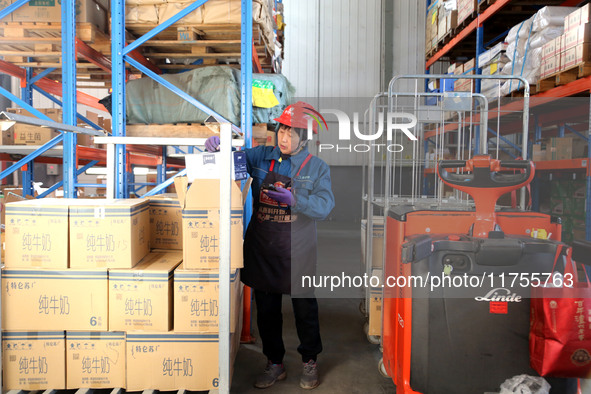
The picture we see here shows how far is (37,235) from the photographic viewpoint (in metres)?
2.62

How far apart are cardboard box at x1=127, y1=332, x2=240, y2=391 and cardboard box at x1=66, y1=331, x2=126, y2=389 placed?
8 cm

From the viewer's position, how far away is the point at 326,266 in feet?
23.0

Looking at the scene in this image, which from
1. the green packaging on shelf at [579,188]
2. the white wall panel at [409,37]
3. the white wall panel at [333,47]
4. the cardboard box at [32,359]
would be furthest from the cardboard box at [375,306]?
the white wall panel at [409,37]

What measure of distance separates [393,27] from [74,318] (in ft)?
39.6

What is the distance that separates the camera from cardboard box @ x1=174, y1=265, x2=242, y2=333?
2707 mm

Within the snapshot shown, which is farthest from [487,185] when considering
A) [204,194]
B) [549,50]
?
[549,50]

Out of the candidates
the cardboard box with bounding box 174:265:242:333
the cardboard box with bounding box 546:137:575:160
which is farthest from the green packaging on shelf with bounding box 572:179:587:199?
the cardboard box with bounding box 174:265:242:333

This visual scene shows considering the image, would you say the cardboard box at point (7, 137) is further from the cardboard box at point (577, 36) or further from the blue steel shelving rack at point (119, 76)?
the cardboard box at point (577, 36)

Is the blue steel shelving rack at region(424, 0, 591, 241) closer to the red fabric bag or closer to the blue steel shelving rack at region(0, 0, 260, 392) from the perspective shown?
the red fabric bag

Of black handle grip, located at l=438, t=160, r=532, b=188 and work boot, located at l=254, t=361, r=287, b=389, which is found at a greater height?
black handle grip, located at l=438, t=160, r=532, b=188

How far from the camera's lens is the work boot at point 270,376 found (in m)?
3.04

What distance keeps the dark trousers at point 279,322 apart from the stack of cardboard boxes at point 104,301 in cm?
44

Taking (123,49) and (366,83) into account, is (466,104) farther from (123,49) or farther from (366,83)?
(366,83)

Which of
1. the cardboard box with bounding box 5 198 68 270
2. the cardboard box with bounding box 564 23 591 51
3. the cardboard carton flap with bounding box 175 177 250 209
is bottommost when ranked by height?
the cardboard box with bounding box 5 198 68 270
